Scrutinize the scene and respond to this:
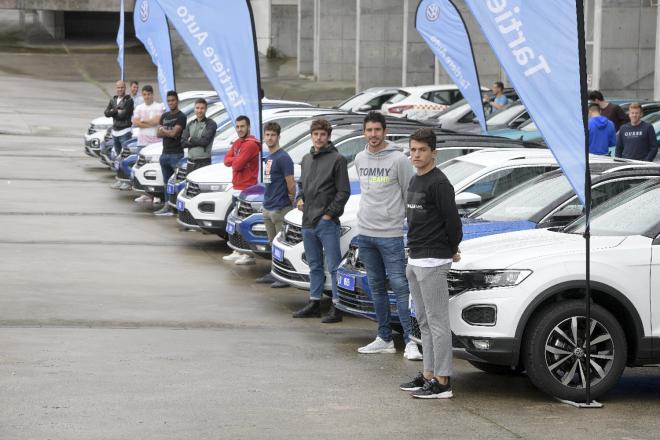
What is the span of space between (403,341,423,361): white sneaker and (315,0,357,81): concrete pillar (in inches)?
1597

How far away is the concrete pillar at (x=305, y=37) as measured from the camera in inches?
2131

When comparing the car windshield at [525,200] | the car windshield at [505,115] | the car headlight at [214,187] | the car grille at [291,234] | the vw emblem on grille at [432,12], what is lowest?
the car grille at [291,234]

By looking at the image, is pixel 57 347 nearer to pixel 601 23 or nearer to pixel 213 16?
pixel 213 16

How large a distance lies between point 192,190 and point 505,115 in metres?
9.67

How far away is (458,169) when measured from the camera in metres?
12.9

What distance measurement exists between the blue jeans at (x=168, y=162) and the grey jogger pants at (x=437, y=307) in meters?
11.3

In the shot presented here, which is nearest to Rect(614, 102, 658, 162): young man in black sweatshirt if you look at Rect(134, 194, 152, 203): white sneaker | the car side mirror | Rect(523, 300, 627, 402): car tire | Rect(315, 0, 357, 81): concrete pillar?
the car side mirror

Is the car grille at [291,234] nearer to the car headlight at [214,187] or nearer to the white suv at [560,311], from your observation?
the car headlight at [214,187]

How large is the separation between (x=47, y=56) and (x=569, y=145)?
166 ft

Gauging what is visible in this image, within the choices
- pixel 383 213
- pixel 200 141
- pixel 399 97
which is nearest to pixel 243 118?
pixel 200 141

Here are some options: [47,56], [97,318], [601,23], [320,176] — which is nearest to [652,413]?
[320,176]

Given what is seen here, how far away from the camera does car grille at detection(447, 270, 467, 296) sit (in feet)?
28.9

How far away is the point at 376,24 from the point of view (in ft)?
151

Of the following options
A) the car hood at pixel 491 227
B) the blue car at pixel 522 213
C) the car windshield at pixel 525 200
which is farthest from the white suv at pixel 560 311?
the car windshield at pixel 525 200
